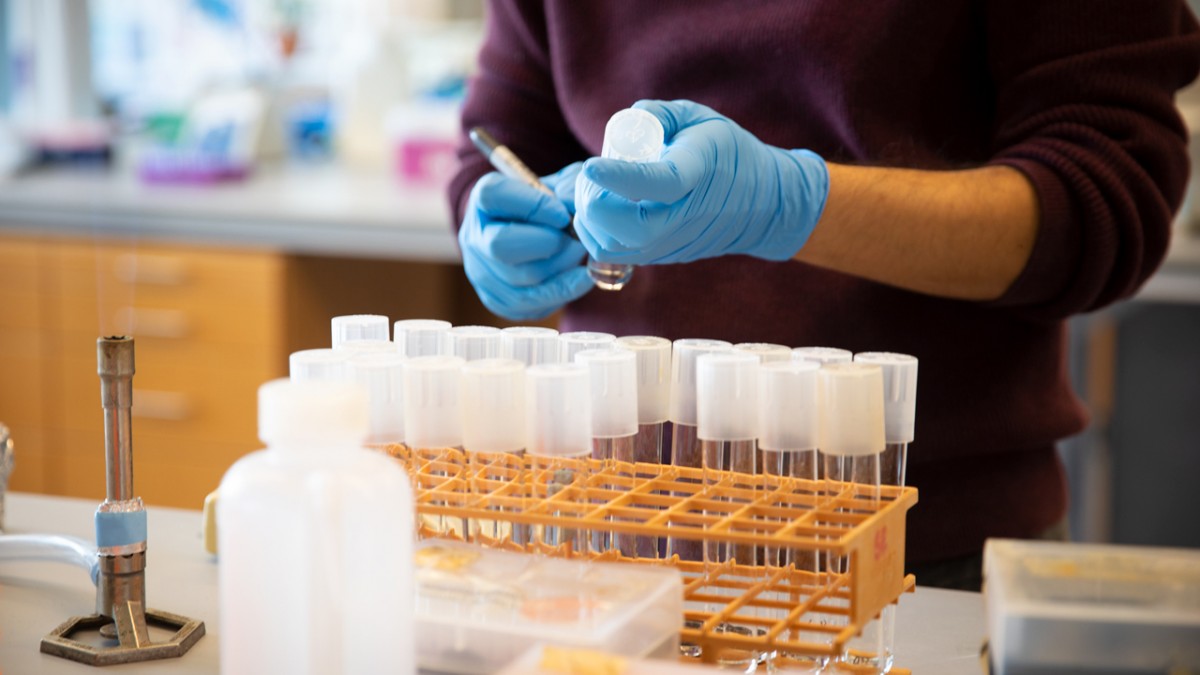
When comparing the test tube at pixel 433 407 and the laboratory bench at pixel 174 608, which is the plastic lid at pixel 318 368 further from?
the laboratory bench at pixel 174 608

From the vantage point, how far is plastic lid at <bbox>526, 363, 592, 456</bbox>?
86 cm

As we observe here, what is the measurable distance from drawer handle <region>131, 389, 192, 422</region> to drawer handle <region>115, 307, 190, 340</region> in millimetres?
120

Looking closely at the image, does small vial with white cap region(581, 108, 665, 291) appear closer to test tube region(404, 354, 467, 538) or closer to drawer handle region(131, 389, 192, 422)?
test tube region(404, 354, 467, 538)

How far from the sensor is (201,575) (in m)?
1.10

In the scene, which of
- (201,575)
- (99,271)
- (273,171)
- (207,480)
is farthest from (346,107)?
(201,575)

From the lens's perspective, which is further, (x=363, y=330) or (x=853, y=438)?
(x=363, y=330)

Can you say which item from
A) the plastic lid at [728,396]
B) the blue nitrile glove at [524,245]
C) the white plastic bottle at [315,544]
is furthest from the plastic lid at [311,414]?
the blue nitrile glove at [524,245]

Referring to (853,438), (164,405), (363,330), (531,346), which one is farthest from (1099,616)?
(164,405)

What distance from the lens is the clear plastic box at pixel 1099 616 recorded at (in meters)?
0.70

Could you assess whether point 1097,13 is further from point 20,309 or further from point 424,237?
point 20,309

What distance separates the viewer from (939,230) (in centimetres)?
122

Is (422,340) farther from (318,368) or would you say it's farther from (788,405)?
(788,405)

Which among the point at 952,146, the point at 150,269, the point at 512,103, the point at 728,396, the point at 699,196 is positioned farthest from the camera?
the point at 150,269

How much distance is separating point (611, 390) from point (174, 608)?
1.27ft
